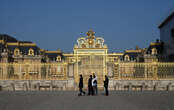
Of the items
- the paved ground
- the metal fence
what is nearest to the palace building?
the metal fence

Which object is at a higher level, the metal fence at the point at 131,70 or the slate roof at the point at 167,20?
the slate roof at the point at 167,20

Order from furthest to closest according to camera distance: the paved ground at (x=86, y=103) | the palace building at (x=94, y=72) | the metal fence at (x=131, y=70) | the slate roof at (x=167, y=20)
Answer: the slate roof at (x=167, y=20) < the metal fence at (x=131, y=70) < the palace building at (x=94, y=72) < the paved ground at (x=86, y=103)

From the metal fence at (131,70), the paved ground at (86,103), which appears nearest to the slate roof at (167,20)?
the metal fence at (131,70)

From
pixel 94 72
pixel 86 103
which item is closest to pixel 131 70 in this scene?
pixel 94 72

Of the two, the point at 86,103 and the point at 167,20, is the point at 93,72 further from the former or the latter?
the point at 167,20

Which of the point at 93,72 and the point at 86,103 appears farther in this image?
the point at 93,72

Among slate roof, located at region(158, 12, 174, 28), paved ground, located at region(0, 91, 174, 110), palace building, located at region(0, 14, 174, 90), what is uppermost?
slate roof, located at region(158, 12, 174, 28)

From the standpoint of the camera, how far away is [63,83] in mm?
23078

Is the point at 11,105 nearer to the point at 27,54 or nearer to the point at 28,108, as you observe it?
the point at 28,108

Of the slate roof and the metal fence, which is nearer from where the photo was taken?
the metal fence

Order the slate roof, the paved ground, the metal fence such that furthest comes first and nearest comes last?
the slate roof → the metal fence → the paved ground

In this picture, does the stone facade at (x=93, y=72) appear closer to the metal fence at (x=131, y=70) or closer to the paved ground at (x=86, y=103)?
the metal fence at (x=131, y=70)

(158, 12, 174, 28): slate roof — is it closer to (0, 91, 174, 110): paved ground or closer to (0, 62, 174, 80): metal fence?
(0, 62, 174, 80): metal fence

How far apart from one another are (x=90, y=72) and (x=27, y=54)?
96.2ft
